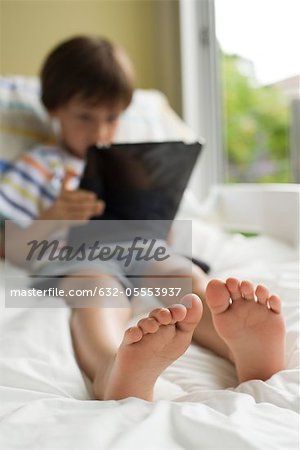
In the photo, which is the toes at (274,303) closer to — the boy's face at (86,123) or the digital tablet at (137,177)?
the digital tablet at (137,177)

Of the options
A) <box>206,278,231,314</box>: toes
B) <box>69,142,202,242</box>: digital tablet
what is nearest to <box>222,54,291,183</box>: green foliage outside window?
<box>69,142,202,242</box>: digital tablet

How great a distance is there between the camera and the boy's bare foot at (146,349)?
1.83 feet

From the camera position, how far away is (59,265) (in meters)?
0.87

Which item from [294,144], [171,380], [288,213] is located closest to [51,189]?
[288,213]

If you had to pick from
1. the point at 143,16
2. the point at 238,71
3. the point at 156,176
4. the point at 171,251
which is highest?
the point at 143,16

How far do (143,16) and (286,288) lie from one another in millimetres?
1548

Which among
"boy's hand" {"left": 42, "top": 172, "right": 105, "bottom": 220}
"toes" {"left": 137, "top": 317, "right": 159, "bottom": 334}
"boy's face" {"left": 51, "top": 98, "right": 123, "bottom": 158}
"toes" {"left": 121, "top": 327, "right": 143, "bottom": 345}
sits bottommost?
"toes" {"left": 121, "top": 327, "right": 143, "bottom": 345}

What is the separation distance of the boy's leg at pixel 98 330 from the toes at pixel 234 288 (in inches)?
6.4

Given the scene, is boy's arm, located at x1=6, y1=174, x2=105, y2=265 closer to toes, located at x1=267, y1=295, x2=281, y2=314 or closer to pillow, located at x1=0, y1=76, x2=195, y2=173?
pillow, located at x1=0, y1=76, x2=195, y2=173

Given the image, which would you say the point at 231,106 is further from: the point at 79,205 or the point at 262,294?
the point at 262,294

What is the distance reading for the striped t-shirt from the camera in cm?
112

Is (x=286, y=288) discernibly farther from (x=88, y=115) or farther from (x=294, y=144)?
(x=294, y=144)

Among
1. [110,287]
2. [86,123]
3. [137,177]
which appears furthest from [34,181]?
[110,287]

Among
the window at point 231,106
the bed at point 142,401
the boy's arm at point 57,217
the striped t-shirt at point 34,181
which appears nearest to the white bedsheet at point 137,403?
the bed at point 142,401
